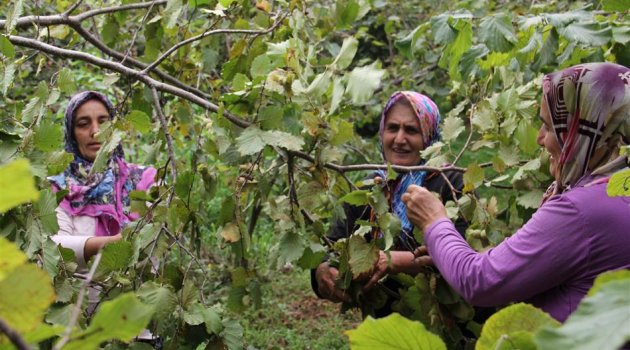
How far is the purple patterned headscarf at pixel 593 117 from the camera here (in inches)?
67.7

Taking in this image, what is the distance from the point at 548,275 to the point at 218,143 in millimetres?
1008

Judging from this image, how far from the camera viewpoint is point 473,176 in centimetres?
214

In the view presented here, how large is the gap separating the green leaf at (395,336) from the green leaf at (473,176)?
1.40 m

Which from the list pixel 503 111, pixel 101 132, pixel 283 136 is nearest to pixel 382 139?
pixel 503 111

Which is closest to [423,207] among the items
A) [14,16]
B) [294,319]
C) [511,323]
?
[511,323]

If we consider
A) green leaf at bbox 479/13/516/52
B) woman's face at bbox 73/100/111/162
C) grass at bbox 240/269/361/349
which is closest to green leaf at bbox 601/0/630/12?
green leaf at bbox 479/13/516/52

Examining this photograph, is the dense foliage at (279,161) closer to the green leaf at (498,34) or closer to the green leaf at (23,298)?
the green leaf at (498,34)

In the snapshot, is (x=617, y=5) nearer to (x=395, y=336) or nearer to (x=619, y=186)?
(x=619, y=186)

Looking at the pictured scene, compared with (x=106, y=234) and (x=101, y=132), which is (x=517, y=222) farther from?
(x=106, y=234)

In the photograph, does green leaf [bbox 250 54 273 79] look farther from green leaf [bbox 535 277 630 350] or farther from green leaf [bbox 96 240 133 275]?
green leaf [bbox 535 277 630 350]

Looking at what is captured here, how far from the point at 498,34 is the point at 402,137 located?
2.10 feet

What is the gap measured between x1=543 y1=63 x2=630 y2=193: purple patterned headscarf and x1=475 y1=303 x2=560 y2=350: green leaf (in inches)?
39.1

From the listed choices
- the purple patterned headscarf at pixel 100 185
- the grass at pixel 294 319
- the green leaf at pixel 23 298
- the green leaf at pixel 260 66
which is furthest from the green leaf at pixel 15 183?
the grass at pixel 294 319

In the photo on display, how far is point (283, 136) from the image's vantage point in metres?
2.04
